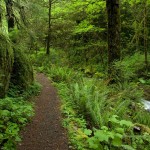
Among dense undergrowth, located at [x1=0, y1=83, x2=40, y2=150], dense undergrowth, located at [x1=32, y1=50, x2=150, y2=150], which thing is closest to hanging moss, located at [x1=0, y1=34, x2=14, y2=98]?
dense undergrowth, located at [x1=0, y1=83, x2=40, y2=150]

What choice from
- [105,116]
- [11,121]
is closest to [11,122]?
[11,121]

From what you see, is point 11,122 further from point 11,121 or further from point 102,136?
point 102,136

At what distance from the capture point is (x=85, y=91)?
9.02 m

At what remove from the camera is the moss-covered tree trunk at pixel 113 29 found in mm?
10398

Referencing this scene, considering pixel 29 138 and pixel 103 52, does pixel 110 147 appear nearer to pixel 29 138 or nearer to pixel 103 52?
pixel 29 138

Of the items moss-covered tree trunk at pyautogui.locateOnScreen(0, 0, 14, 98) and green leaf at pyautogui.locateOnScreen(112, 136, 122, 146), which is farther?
moss-covered tree trunk at pyautogui.locateOnScreen(0, 0, 14, 98)

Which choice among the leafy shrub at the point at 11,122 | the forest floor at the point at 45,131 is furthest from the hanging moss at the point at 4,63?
the forest floor at the point at 45,131

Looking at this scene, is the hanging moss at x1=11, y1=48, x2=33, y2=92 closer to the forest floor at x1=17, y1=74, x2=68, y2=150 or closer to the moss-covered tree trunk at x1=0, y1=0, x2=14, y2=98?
the moss-covered tree trunk at x1=0, y1=0, x2=14, y2=98

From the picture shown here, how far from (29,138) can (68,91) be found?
16.7 feet

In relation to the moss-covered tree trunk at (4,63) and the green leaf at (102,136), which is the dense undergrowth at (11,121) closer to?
the moss-covered tree trunk at (4,63)

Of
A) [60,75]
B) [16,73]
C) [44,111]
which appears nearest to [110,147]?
[44,111]

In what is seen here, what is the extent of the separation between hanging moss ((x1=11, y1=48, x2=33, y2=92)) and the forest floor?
109 centimetres

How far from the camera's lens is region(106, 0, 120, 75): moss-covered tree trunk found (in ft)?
34.1

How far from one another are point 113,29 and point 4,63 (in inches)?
189
